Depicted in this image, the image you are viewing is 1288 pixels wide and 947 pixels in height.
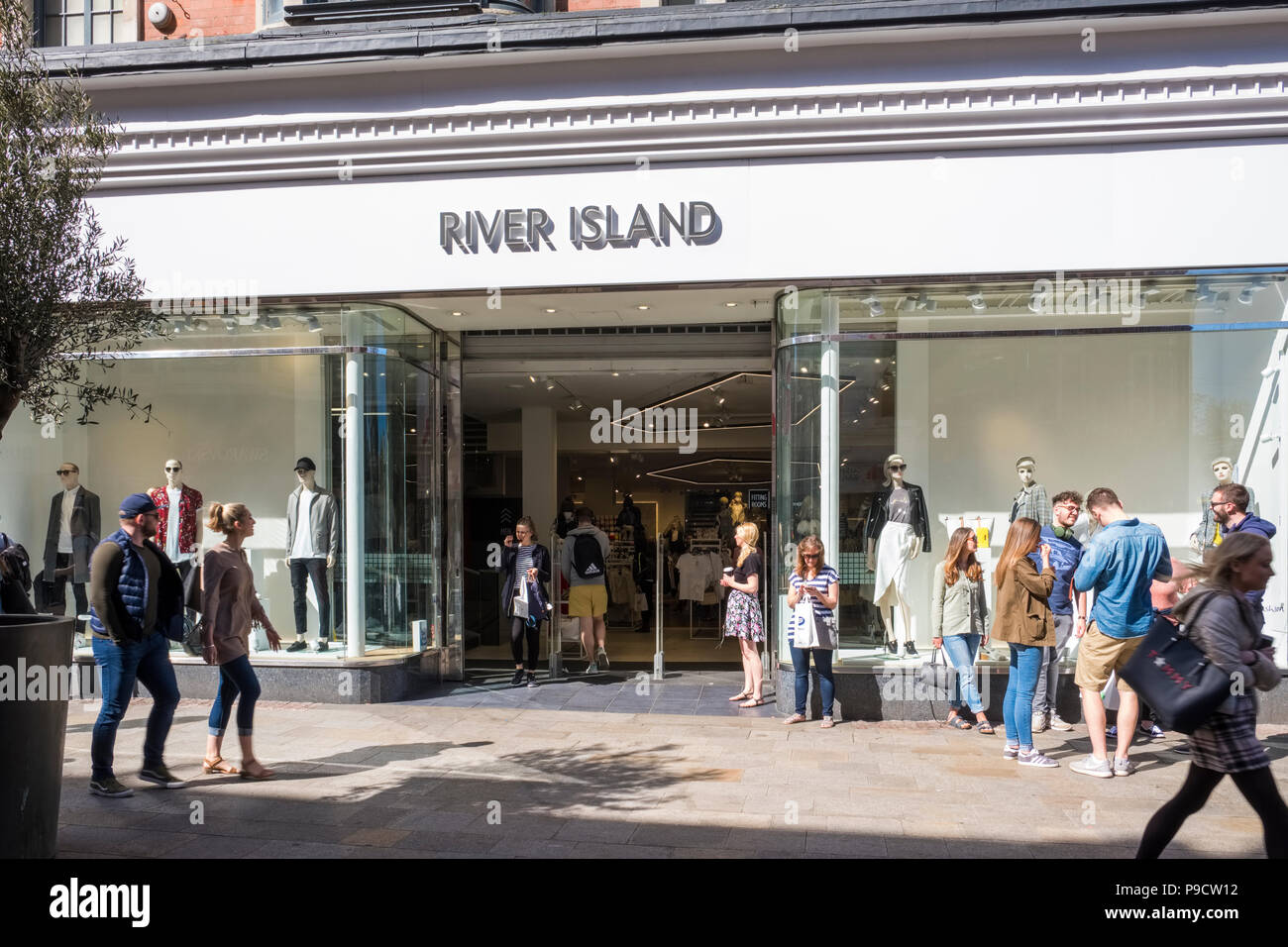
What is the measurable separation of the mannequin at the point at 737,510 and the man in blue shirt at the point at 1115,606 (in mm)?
7108

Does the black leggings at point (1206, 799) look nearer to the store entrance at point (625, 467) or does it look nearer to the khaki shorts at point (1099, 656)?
the khaki shorts at point (1099, 656)

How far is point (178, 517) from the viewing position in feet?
31.5

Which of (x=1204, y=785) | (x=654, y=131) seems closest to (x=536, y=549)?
(x=654, y=131)

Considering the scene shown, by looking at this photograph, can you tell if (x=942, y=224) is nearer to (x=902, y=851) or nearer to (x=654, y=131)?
(x=654, y=131)

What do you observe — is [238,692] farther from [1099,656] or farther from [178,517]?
[1099,656]

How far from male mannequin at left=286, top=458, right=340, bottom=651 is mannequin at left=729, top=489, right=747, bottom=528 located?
588cm

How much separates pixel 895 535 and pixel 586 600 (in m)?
3.53

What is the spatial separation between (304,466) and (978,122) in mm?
6862

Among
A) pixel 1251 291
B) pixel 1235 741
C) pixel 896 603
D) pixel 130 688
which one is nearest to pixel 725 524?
pixel 896 603

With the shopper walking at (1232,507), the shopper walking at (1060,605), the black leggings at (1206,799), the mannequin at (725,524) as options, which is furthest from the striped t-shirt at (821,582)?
the mannequin at (725,524)

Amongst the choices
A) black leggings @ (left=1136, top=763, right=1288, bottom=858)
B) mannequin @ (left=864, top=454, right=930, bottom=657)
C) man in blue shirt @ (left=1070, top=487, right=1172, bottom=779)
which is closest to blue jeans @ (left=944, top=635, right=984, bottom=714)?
mannequin @ (left=864, top=454, right=930, bottom=657)

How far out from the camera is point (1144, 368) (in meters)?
8.69

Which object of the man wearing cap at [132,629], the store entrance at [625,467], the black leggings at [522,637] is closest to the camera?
the man wearing cap at [132,629]

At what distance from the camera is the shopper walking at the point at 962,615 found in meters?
7.50
